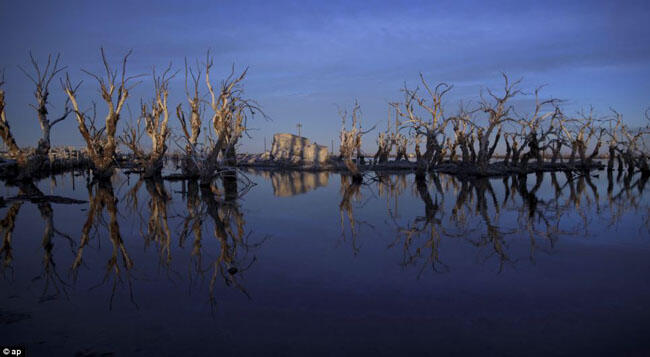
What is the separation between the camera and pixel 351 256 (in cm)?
578

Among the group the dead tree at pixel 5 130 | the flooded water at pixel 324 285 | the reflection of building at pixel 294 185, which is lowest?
the flooded water at pixel 324 285

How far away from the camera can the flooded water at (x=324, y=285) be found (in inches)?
123

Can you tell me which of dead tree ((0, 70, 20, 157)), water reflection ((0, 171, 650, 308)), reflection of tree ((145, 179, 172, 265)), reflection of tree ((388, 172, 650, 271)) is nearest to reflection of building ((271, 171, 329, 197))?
water reflection ((0, 171, 650, 308))

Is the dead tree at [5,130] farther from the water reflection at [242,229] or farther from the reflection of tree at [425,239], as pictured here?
the reflection of tree at [425,239]

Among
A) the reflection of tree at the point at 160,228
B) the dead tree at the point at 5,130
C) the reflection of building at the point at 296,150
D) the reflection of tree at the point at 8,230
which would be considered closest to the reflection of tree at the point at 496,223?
the reflection of tree at the point at 160,228

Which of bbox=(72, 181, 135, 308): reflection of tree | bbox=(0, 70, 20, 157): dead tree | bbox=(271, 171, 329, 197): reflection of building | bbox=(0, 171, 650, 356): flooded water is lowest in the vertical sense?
bbox=(0, 171, 650, 356): flooded water

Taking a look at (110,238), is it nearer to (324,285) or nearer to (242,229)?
(242,229)

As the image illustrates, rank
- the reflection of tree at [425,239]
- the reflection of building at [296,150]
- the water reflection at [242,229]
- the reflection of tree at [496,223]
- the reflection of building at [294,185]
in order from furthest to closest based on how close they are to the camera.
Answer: the reflection of building at [296,150]
the reflection of building at [294,185]
the reflection of tree at [496,223]
the reflection of tree at [425,239]
the water reflection at [242,229]

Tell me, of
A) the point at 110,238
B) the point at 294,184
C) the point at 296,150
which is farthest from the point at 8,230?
the point at 296,150

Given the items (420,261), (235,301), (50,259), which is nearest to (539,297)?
(420,261)

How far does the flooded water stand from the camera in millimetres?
3121

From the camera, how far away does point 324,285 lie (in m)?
4.45

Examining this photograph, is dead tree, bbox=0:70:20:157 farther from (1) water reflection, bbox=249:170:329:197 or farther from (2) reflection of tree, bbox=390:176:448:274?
(2) reflection of tree, bbox=390:176:448:274

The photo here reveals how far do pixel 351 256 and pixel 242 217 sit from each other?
4266 mm
